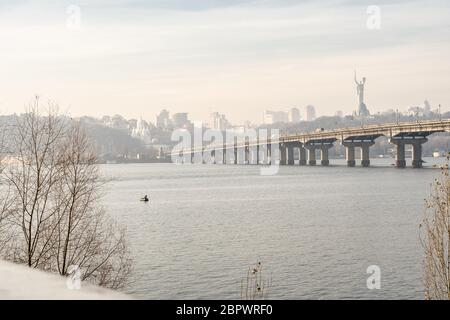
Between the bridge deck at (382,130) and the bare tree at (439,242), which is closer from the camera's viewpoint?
the bare tree at (439,242)

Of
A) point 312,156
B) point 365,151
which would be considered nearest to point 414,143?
point 365,151

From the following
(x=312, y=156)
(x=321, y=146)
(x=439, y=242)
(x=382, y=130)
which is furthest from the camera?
(x=312, y=156)

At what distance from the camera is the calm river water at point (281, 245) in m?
26.8

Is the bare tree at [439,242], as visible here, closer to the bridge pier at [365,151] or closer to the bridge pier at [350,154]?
the bridge pier at [365,151]

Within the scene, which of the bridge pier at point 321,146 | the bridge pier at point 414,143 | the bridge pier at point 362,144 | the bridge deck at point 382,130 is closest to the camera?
the bridge deck at point 382,130

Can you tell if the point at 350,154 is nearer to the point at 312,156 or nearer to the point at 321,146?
the point at 321,146

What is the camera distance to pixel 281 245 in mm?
38719

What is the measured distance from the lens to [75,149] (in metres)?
26.7

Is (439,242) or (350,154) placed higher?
(350,154)

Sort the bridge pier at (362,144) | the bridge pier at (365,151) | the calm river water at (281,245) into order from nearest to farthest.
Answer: the calm river water at (281,245) → the bridge pier at (362,144) → the bridge pier at (365,151)

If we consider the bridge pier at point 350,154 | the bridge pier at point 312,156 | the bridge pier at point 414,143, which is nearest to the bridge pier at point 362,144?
the bridge pier at point 350,154
